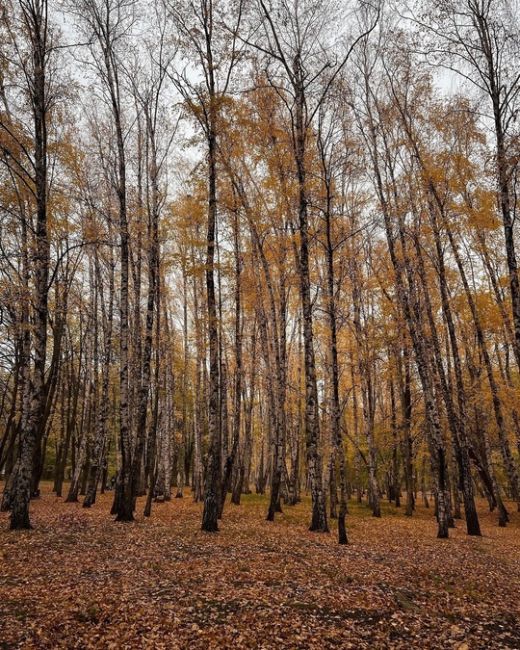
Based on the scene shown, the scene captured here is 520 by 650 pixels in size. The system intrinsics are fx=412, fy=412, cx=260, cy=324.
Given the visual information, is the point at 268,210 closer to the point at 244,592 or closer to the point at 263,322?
the point at 263,322

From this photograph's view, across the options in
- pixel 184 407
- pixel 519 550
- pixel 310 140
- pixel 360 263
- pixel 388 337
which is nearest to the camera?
pixel 519 550

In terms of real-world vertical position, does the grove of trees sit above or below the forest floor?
above

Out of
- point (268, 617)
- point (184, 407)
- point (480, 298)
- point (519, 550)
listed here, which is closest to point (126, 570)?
point (268, 617)

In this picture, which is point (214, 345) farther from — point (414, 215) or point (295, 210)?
point (414, 215)

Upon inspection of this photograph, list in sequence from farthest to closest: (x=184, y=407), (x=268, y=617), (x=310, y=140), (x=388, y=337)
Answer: (x=184, y=407), (x=388, y=337), (x=310, y=140), (x=268, y=617)

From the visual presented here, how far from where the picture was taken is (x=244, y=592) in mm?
6254

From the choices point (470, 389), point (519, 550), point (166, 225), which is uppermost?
point (166, 225)

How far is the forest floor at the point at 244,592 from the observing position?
4.90 meters

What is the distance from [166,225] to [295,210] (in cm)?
506

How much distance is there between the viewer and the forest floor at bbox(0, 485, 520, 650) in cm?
490

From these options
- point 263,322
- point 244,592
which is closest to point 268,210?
point 263,322

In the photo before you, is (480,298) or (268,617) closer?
(268,617)

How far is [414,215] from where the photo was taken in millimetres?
14656

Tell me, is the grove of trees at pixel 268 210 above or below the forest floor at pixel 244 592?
above
